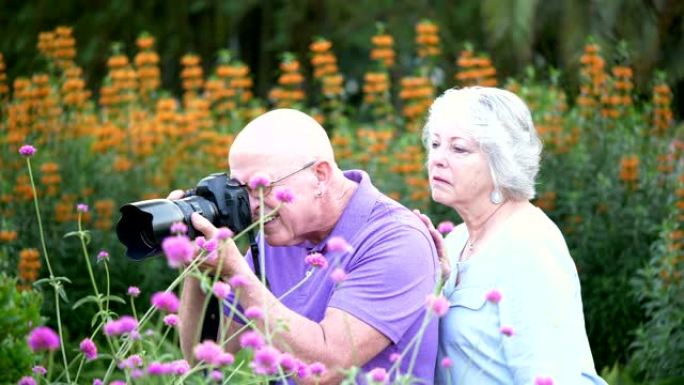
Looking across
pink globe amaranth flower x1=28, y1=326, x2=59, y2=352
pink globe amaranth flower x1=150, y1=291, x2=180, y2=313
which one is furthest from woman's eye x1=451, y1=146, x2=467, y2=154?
pink globe amaranth flower x1=28, y1=326, x2=59, y2=352

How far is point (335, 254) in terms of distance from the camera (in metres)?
2.60

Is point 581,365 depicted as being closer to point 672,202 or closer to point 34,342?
point 34,342

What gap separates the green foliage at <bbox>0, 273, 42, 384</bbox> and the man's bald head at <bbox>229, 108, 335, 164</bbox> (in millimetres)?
511

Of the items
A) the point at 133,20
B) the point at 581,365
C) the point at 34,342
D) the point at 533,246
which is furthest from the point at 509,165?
the point at 133,20

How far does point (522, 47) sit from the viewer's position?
26.2 ft

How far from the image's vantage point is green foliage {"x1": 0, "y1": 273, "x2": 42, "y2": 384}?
2.47m

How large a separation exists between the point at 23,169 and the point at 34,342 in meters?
3.74

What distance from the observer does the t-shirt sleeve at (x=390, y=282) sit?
8.27 ft

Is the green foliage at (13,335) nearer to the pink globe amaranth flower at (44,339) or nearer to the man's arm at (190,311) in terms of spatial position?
the man's arm at (190,311)

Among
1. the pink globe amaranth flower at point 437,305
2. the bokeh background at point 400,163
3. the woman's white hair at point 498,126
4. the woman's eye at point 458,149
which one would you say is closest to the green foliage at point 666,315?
the bokeh background at point 400,163

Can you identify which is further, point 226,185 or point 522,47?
point 522,47

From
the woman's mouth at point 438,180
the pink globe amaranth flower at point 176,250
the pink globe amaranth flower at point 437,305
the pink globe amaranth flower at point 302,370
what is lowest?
the pink globe amaranth flower at point 302,370

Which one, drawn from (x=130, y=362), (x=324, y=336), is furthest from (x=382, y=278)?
(x=130, y=362)

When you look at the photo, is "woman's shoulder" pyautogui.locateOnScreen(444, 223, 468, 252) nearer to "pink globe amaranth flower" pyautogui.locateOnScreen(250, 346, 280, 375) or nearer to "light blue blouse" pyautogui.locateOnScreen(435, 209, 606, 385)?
"light blue blouse" pyautogui.locateOnScreen(435, 209, 606, 385)
